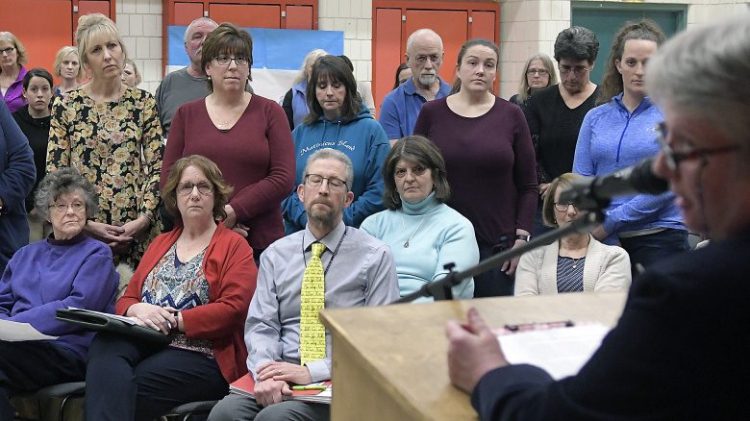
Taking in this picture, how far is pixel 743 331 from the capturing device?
0.98 meters

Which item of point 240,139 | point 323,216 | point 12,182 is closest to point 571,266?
point 323,216

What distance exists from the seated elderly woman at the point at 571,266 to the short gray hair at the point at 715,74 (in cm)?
223

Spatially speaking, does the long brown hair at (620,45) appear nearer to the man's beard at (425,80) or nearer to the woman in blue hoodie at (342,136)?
the woman in blue hoodie at (342,136)

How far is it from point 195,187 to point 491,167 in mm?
1113

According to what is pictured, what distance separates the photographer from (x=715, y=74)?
39.2 inches

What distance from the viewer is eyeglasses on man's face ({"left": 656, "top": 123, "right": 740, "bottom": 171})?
102 centimetres

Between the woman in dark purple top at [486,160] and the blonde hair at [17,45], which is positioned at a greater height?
the blonde hair at [17,45]

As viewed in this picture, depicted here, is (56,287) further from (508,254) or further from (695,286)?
(695,286)

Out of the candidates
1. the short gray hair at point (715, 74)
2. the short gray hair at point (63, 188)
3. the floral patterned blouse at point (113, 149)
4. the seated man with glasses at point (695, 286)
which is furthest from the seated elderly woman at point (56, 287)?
the short gray hair at point (715, 74)

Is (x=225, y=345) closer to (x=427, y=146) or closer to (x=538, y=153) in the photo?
(x=427, y=146)

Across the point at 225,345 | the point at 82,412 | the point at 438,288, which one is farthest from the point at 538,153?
the point at 438,288

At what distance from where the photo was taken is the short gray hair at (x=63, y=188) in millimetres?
3471

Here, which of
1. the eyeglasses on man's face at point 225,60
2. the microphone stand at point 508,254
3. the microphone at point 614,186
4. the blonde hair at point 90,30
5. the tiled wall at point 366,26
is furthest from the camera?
the tiled wall at point 366,26

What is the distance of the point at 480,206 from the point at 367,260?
0.77 meters
